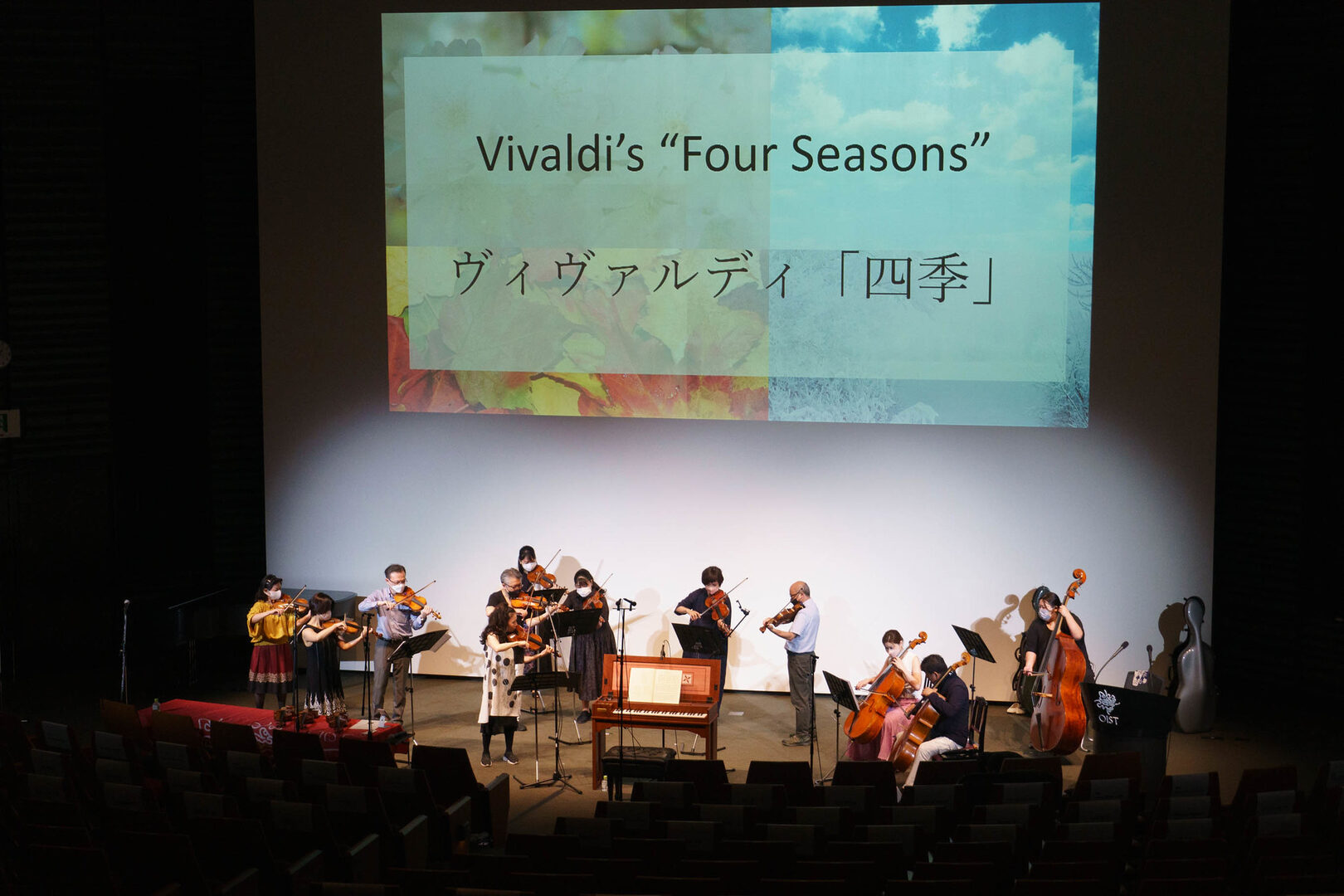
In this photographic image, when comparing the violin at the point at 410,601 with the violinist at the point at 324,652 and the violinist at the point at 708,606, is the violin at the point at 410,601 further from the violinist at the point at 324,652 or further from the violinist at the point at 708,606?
the violinist at the point at 708,606

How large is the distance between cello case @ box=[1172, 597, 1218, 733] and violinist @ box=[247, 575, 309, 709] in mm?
7464

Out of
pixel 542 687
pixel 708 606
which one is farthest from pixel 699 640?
pixel 542 687

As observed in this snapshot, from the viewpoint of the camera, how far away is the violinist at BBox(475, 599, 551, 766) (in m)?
9.59

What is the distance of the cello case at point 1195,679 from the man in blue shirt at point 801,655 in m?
3.17

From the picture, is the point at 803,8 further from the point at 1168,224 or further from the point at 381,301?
the point at 381,301

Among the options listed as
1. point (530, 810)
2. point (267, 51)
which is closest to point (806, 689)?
point (530, 810)

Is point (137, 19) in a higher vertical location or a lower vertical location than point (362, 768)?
higher

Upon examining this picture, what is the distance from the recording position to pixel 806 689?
10289 millimetres

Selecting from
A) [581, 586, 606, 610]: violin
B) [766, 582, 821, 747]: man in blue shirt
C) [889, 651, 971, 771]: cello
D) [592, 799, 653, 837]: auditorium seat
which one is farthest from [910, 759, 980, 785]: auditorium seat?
[581, 586, 606, 610]: violin

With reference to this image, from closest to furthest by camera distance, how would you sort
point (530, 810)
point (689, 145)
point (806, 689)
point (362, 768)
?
point (362, 768) < point (530, 810) < point (806, 689) < point (689, 145)

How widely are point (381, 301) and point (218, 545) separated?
3.25 metres

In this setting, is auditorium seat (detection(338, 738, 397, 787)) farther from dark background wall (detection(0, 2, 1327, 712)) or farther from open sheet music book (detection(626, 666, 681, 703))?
dark background wall (detection(0, 2, 1327, 712))

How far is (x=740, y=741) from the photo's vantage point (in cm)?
1031

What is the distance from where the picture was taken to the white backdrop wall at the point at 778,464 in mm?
10648
